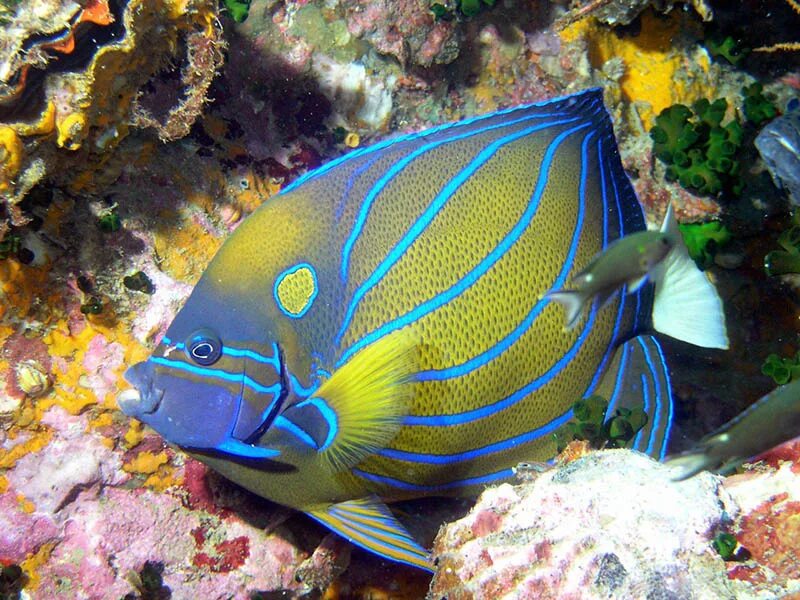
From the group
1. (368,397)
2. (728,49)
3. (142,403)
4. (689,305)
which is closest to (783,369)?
(689,305)

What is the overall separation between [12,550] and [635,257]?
10.0 feet

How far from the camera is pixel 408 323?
7.25 feet

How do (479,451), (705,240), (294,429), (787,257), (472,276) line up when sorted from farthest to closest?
(705,240) → (787,257) → (479,451) → (472,276) → (294,429)

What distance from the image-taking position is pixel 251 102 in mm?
3191

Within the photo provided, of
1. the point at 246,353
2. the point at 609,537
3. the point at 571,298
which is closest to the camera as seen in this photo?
the point at 609,537

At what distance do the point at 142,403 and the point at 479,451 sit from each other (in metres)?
1.36

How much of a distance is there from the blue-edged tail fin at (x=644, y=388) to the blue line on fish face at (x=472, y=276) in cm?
85

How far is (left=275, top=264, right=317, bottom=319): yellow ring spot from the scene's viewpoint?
212 cm

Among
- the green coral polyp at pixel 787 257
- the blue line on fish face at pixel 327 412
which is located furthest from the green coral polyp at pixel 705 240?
the blue line on fish face at pixel 327 412

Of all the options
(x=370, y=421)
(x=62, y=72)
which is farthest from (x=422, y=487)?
(x=62, y=72)

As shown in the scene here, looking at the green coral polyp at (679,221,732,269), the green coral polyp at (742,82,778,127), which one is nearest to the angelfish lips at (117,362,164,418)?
the green coral polyp at (679,221,732,269)

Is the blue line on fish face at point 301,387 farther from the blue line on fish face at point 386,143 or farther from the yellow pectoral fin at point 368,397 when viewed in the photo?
the blue line on fish face at point 386,143

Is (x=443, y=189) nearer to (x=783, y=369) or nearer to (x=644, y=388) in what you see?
(x=644, y=388)

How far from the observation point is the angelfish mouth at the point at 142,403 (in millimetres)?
1978
